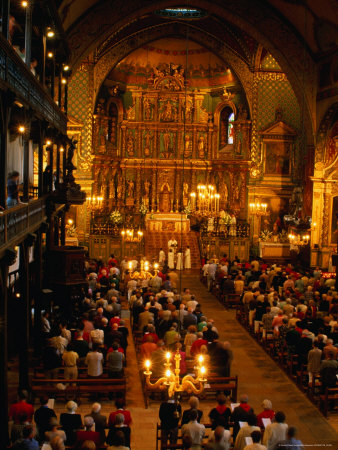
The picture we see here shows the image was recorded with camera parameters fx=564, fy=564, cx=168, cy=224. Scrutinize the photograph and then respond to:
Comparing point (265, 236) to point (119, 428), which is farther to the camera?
point (265, 236)

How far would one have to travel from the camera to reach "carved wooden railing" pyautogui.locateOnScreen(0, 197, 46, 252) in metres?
8.67

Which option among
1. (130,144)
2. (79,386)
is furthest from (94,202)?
(79,386)

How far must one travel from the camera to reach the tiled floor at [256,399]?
406 inches

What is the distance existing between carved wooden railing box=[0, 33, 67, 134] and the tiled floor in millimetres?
6364

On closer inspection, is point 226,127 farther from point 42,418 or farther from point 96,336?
point 42,418

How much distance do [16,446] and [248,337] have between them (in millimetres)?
A: 10676

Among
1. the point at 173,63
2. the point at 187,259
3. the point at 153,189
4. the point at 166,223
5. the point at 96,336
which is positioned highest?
the point at 173,63

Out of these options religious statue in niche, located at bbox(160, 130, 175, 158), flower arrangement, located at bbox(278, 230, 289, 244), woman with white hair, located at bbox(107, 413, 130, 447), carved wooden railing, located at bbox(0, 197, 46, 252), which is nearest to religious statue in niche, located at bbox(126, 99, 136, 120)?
religious statue in niche, located at bbox(160, 130, 175, 158)

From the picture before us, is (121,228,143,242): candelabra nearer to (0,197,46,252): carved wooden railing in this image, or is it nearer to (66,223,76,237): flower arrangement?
(66,223,76,237): flower arrangement

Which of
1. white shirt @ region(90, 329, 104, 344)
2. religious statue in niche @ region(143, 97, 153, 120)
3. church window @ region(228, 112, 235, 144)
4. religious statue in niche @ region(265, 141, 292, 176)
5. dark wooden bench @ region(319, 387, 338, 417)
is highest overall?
religious statue in niche @ region(143, 97, 153, 120)

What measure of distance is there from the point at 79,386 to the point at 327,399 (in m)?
4.95

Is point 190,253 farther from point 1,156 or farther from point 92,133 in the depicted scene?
point 1,156

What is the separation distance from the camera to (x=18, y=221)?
10.2m

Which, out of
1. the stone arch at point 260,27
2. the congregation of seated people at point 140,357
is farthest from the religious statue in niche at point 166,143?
the congregation of seated people at point 140,357
